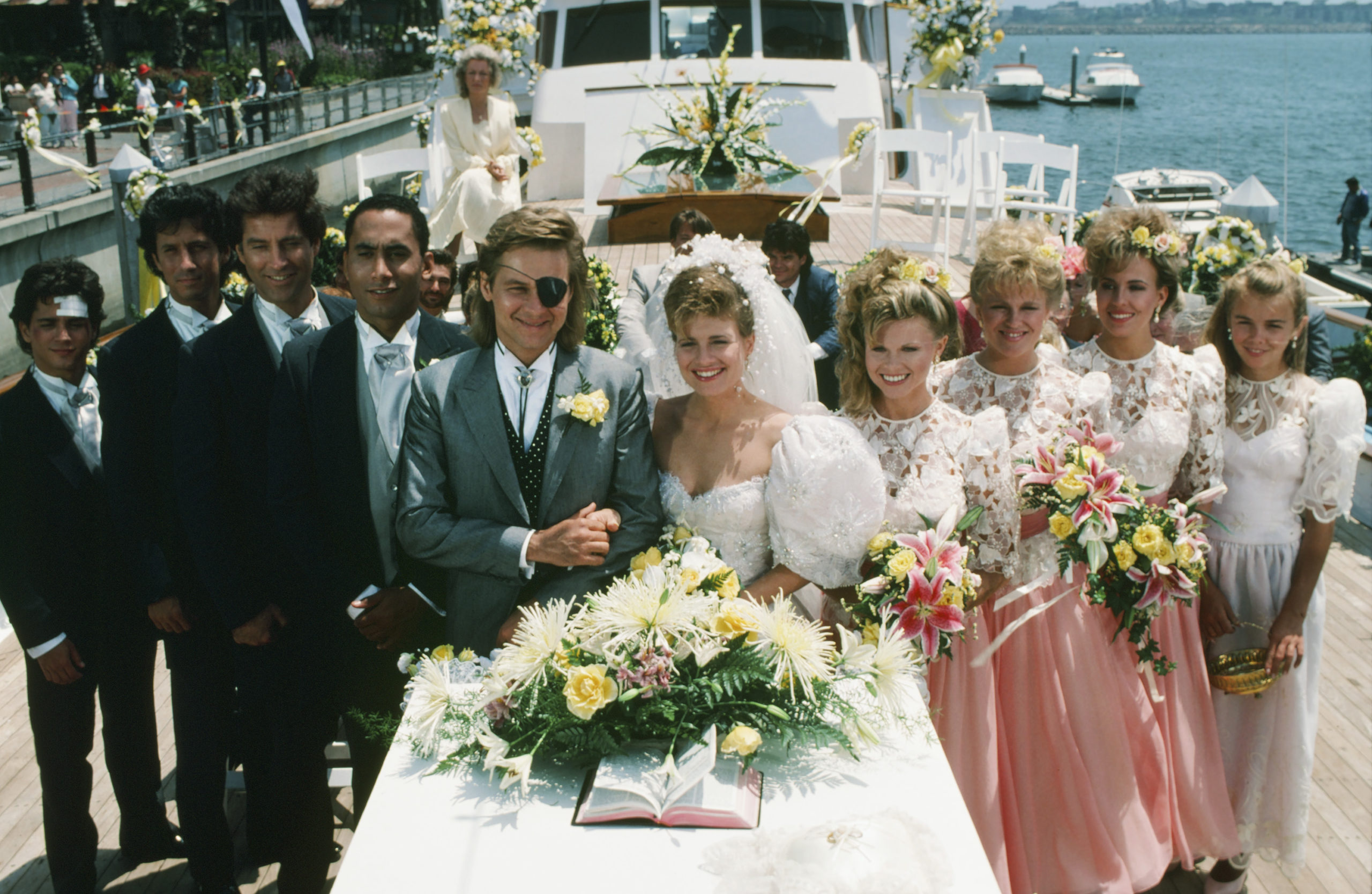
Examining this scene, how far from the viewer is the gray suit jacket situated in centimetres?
255

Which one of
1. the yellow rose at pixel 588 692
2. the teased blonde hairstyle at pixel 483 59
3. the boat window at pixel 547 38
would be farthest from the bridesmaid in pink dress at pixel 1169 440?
the boat window at pixel 547 38

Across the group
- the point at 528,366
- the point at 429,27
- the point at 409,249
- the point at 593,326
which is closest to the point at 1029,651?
the point at 528,366

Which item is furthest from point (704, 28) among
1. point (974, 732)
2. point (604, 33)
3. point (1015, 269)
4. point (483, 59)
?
point (974, 732)

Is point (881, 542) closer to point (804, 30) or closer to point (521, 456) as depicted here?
point (521, 456)

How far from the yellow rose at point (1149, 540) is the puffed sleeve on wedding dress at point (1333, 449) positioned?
2.14 feet

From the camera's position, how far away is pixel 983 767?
2.86 meters

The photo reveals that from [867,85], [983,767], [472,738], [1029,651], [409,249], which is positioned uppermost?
[867,85]

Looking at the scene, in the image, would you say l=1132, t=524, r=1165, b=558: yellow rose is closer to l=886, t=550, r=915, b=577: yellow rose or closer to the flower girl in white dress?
the flower girl in white dress

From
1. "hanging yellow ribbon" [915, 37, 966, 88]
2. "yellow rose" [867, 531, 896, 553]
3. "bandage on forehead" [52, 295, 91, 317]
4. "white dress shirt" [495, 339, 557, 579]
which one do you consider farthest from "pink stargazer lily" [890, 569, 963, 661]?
"hanging yellow ribbon" [915, 37, 966, 88]

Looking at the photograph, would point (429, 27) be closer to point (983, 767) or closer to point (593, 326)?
point (593, 326)

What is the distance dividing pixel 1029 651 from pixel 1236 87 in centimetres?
11143

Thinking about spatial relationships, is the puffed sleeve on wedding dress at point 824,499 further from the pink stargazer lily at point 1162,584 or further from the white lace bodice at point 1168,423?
the white lace bodice at point 1168,423

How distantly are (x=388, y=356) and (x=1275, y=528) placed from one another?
8.60 feet

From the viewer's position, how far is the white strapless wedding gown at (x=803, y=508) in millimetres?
2510
